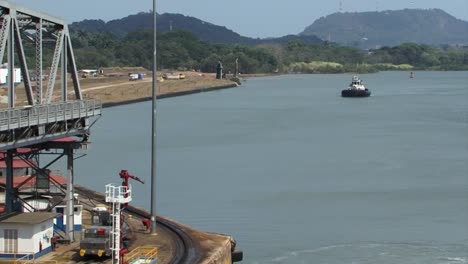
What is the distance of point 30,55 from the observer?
13000 cm

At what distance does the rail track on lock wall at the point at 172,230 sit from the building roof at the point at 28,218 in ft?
10.9

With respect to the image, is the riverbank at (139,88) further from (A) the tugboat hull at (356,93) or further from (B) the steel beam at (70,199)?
(B) the steel beam at (70,199)

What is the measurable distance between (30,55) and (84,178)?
83.2m

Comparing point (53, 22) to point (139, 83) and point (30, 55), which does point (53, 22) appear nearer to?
point (30, 55)

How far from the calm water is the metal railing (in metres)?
8.41

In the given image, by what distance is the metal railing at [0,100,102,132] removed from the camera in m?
22.5

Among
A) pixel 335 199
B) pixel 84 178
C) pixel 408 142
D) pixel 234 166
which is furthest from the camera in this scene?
pixel 408 142

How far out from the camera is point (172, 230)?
1092 inches

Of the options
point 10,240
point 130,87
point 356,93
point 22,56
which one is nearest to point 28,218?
point 10,240

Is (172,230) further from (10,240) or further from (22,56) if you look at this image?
(22,56)

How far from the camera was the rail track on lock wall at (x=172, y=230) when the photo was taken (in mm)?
24069

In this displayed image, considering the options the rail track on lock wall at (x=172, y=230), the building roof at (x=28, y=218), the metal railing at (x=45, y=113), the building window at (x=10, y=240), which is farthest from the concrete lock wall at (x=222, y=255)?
the metal railing at (x=45, y=113)

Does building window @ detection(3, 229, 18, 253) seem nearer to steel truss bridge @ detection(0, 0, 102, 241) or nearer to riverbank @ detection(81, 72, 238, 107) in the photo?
steel truss bridge @ detection(0, 0, 102, 241)

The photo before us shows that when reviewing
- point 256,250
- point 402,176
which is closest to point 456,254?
point 256,250
